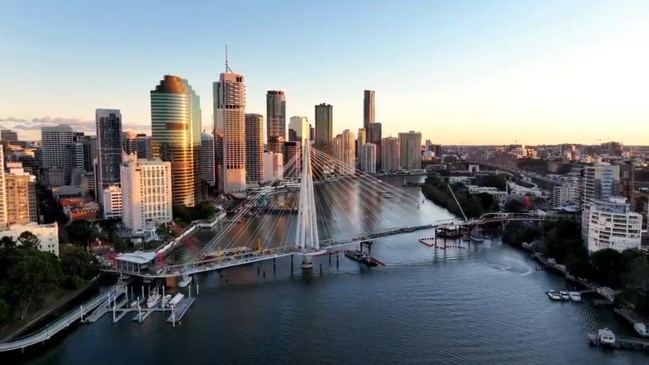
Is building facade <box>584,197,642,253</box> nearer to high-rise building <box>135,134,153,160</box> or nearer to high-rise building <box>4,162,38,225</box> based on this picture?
high-rise building <box>4,162,38,225</box>

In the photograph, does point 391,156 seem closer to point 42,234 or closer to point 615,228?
point 615,228

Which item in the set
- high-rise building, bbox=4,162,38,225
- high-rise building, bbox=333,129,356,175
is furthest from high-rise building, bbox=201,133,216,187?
high-rise building, bbox=333,129,356,175

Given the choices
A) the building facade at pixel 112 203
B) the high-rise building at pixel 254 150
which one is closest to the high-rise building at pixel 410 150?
the high-rise building at pixel 254 150

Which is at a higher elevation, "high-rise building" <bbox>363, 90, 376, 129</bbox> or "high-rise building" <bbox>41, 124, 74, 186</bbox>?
"high-rise building" <bbox>363, 90, 376, 129</bbox>

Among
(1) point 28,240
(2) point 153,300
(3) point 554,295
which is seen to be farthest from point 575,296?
(1) point 28,240

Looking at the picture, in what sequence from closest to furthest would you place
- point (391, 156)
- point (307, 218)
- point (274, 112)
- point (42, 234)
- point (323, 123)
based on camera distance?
point (42, 234) < point (307, 218) < point (274, 112) < point (391, 156) < point (323, 123)
